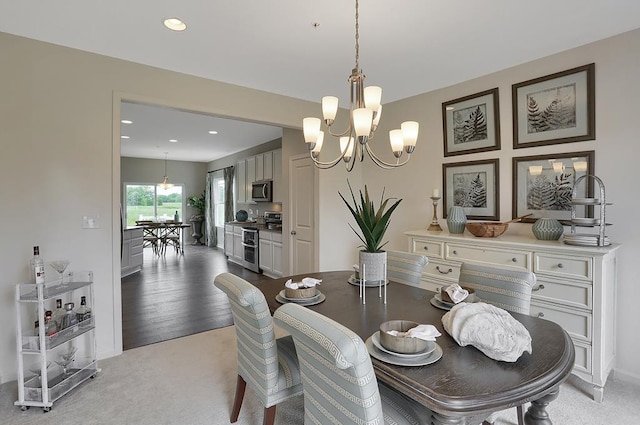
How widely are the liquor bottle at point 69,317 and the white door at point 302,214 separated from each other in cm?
270

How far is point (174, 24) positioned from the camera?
235cm

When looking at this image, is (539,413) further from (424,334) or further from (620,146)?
(620,146)

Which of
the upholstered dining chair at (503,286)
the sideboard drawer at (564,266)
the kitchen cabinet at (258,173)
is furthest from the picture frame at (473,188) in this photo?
the kitchen cabinet at (258,173)

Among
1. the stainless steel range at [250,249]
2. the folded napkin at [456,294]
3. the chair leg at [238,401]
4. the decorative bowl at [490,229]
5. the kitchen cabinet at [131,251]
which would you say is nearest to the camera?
the folded napkin at [456,294]

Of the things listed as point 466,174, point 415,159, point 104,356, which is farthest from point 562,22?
point 104,356

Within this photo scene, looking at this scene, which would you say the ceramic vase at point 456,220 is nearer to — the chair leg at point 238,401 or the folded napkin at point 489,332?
the folded napkin at point 489,332

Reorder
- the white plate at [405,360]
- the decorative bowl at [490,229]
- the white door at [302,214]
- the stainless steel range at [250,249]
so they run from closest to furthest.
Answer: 1. the white plate at [405,360]
2. the decorative bowl at [490,229]
3. the white door at [302,214]
4. the stainless steel range at [250,249]

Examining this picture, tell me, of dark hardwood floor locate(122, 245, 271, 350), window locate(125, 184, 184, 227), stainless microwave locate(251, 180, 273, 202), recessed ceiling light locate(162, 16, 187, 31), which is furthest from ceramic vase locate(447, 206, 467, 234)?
window locate(125, 184, 184, 227)

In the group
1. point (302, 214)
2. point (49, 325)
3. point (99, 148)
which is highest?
point (99, 148)

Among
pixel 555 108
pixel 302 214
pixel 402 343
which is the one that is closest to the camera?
pixel 402 343

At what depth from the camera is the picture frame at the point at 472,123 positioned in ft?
10.6

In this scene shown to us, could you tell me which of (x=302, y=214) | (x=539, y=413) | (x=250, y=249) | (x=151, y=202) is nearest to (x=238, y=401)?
(x=539, y=413)

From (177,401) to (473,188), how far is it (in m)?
3.29

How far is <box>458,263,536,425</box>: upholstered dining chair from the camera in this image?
1.86m
